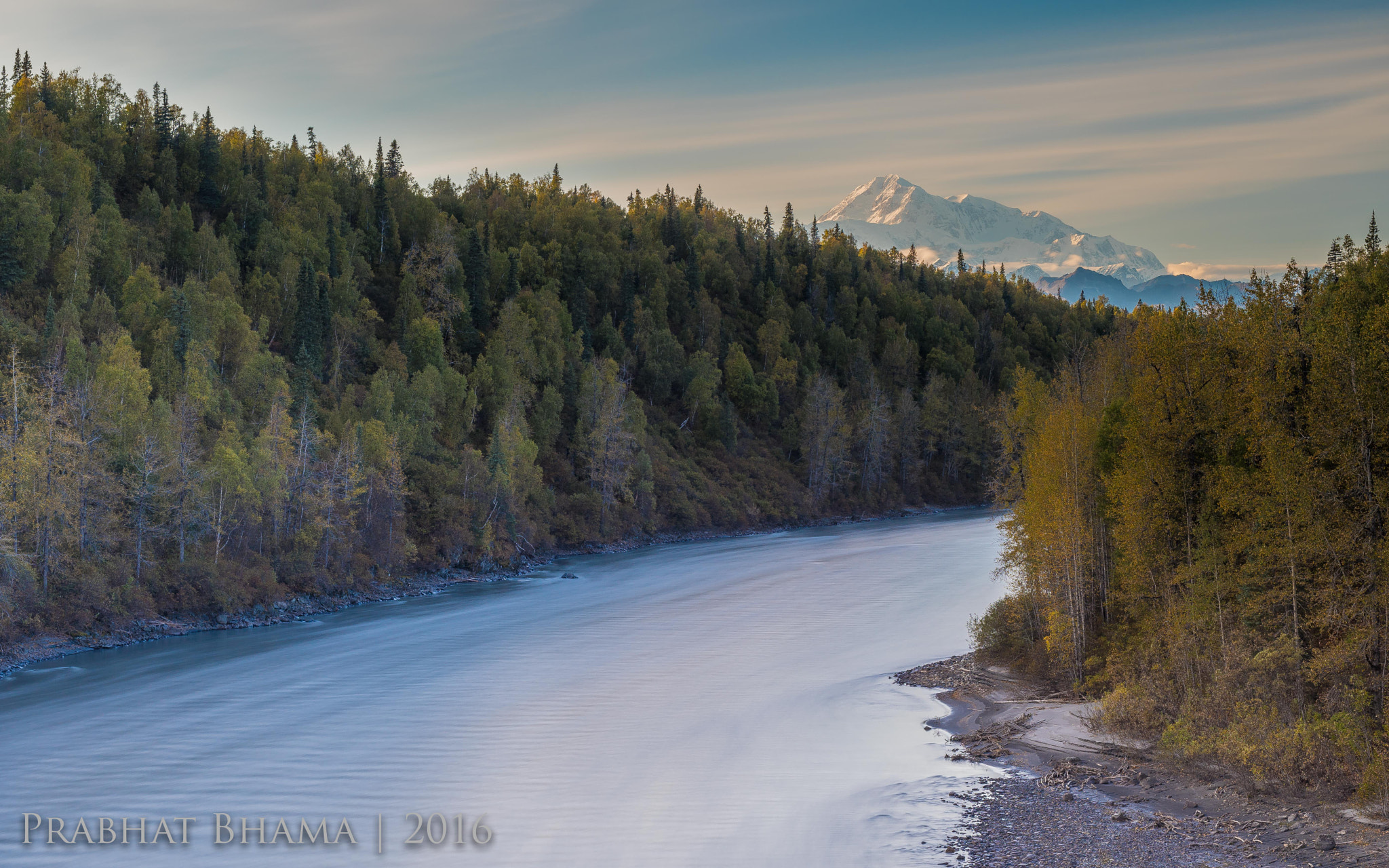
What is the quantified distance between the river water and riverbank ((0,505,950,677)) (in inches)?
35.9

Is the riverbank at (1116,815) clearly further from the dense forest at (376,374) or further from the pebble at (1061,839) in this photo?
the dense forest at (376,374)

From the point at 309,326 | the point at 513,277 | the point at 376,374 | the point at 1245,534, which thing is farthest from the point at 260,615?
the point at 513,277

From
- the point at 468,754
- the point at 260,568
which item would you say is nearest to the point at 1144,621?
the point at 468,754

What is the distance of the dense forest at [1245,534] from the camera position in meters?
17.9

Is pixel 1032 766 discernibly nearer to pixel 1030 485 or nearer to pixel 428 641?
pixel 1030 485

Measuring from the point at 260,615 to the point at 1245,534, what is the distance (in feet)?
140

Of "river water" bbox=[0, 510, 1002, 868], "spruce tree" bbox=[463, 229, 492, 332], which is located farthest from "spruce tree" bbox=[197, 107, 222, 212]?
"river water" bbox=[0, 510, 1002, 868]

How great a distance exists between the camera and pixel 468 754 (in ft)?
83.7

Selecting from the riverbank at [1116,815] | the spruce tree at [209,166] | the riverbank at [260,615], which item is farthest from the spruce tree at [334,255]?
the riverbank at [1116,815]

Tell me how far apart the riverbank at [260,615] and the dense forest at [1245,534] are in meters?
36.8

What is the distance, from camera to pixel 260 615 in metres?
45.8

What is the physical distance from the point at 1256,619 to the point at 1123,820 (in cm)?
569

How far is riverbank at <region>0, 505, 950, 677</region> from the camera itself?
36719 mm

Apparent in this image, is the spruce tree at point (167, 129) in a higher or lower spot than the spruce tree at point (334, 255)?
higher
